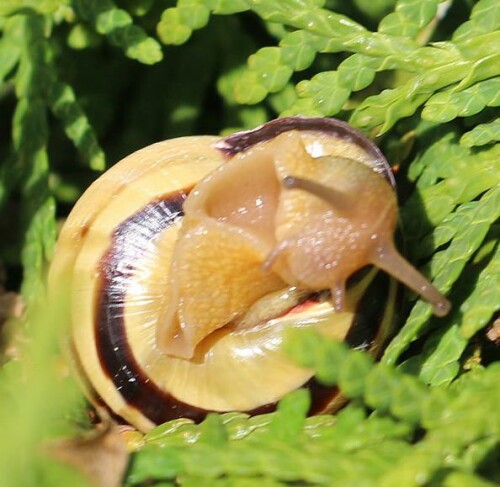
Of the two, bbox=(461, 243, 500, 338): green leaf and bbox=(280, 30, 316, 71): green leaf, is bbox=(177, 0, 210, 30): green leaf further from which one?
bbox=(461, 243, 500, 338): green leaf

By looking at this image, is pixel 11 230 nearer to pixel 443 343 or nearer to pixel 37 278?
pixel 37 278

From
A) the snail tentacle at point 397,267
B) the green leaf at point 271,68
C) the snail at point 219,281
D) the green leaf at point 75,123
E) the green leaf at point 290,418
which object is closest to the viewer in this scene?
the green leaf at point 290,418

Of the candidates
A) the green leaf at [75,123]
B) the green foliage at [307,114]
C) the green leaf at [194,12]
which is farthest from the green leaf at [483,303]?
the green leaf at [75,123]

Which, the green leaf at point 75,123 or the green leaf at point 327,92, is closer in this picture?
the green leaf at point 327,92

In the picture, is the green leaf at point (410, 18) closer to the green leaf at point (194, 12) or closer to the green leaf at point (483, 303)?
the green leaf at point (194, 12)

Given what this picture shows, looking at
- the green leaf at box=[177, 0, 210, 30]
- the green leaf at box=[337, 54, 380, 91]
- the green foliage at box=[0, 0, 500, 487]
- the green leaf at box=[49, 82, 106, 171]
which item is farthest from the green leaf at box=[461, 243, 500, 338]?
the green leaf at box=[49, 82, 106, 171]

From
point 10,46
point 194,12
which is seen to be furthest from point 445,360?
point 10,46

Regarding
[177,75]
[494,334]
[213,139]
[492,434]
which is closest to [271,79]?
[213,139]

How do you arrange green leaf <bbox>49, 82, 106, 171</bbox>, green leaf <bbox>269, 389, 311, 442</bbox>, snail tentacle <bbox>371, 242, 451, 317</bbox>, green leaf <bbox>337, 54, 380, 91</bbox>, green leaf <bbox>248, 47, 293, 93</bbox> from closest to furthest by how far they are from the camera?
1. green leaf <bbox>269, 389, 311, 442</bbox>
2. snail tentacle <bbox>371, 242, 451, 317</bbox>
3. green leaf <bbox>337, 54, 380, 91</bbox>
4. green leaf <bbox>248, 47, 293, 93</bbox>
5. green leaf <bbox>49, 82, 106, 171</bbox>

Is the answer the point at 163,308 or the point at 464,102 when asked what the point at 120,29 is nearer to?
the point at 163,308
